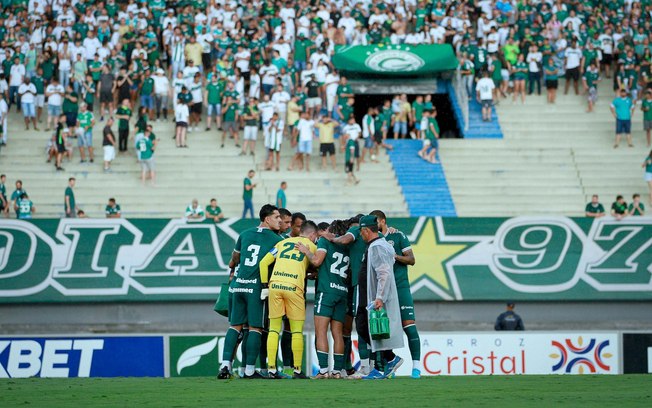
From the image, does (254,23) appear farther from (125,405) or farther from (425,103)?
(125,405)

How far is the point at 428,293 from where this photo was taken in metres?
27.2

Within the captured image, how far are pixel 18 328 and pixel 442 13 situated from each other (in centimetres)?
1744

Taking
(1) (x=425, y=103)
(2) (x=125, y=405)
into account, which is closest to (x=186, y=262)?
(1) (x=425, y=103)

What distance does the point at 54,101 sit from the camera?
33.2 meters

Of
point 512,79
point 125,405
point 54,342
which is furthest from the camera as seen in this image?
point 512,79

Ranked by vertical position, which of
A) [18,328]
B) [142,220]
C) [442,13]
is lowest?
[18,328]

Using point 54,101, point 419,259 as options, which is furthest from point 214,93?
point 419,259

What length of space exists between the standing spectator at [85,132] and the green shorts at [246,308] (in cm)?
1829

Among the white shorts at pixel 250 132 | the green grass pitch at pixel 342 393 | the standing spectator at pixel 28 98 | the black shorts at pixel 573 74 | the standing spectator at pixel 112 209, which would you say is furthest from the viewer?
the black shorts at pixel 573 74

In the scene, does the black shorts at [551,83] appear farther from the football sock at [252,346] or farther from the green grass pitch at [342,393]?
the football sock at [252,346]

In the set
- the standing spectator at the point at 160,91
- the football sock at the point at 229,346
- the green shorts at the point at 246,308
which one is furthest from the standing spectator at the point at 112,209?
the football sock at the point at 229,346

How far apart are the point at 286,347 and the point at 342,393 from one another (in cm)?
326

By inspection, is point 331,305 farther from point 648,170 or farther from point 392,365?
point 648,170

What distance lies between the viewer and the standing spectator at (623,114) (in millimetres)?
33656
